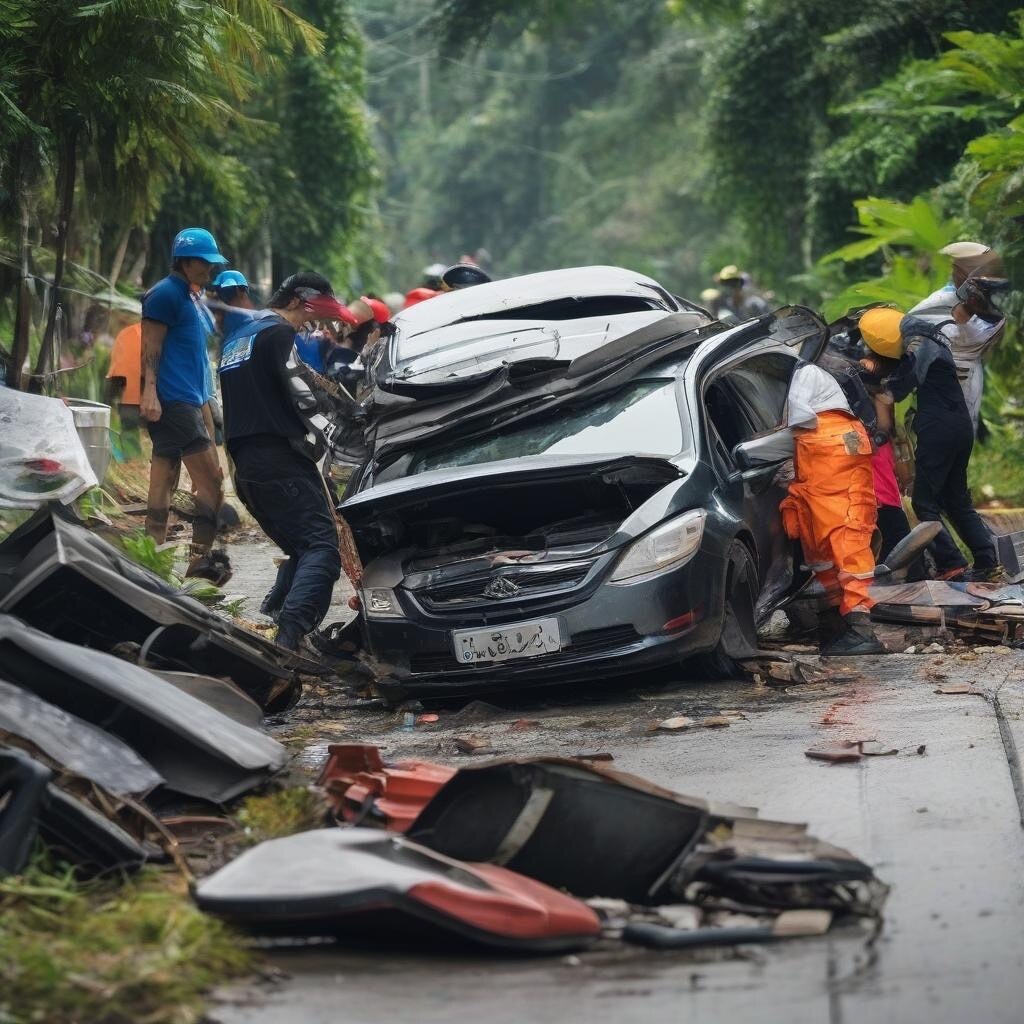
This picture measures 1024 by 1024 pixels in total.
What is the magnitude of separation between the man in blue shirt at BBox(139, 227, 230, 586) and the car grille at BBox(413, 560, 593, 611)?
10.0ft

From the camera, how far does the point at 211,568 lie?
10984mm

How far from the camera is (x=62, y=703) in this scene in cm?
618

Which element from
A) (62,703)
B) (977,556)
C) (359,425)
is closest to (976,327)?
(977,556)

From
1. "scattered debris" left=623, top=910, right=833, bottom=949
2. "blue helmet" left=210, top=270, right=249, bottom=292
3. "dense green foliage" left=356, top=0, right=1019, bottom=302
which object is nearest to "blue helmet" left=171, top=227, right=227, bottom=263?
"blue helmet" left=210, top=270, right=249, bottom=292

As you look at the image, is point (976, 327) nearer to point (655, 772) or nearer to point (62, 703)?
point (655, 772)

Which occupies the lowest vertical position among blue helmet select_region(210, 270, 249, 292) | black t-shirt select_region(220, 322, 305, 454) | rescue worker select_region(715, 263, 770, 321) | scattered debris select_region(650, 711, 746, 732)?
rescue worker select_region(715, 263, 770, 321)

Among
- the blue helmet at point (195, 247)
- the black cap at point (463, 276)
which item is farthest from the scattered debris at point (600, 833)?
the black cap at point (463, 276)

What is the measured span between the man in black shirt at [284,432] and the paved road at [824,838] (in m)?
1.42

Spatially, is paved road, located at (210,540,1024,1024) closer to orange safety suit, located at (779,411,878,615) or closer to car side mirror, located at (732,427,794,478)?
orange safety suit, located at (779,411,878,615)

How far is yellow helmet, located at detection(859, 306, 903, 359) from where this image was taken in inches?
393

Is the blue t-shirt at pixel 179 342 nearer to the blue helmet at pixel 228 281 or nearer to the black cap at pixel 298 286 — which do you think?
the blue helmet at pixel 228 281

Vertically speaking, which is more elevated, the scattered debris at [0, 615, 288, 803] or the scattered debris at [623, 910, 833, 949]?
the scattered debris at [0, 615, 288, 803]

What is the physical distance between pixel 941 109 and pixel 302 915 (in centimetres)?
1617

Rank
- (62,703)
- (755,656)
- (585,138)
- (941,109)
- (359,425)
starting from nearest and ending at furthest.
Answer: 1. (62,703)
2. (755,656)
3. (359,425)
4. (941,109)
5. (585,138)
